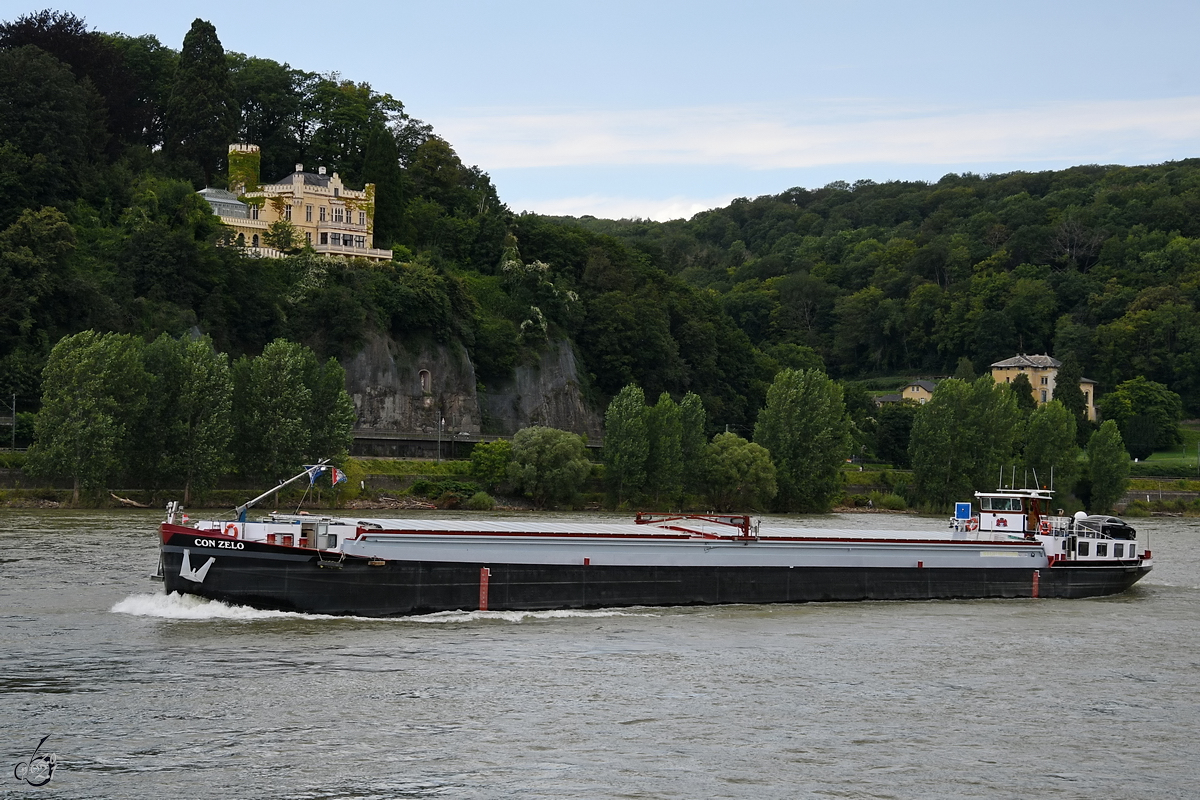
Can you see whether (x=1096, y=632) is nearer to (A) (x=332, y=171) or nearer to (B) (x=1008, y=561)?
(B) (x=1008, y=561)

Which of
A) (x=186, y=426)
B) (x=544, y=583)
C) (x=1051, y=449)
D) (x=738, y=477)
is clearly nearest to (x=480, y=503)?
(x=738, y=477)

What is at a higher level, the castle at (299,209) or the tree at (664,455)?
the castle at (299,209)

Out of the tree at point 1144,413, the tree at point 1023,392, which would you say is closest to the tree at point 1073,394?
the tree at point 1023,392

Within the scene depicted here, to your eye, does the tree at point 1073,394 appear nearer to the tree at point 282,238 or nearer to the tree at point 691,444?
the tree at point 691,444

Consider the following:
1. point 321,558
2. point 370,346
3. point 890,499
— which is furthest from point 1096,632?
point 370,346

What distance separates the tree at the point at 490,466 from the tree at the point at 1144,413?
8961 cm

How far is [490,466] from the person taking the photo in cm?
9519

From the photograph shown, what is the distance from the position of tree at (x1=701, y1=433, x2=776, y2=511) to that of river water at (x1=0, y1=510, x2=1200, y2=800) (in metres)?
55.1

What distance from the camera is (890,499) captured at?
108 metres

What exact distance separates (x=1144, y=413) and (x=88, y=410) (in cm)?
12710

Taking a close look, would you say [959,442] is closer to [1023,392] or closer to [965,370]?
[1023,392]

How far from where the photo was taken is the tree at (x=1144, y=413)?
156 m

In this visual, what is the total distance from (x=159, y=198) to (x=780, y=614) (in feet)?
296

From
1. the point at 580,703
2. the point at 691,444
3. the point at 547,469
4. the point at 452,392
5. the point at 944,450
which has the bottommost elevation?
the point at 580,703
